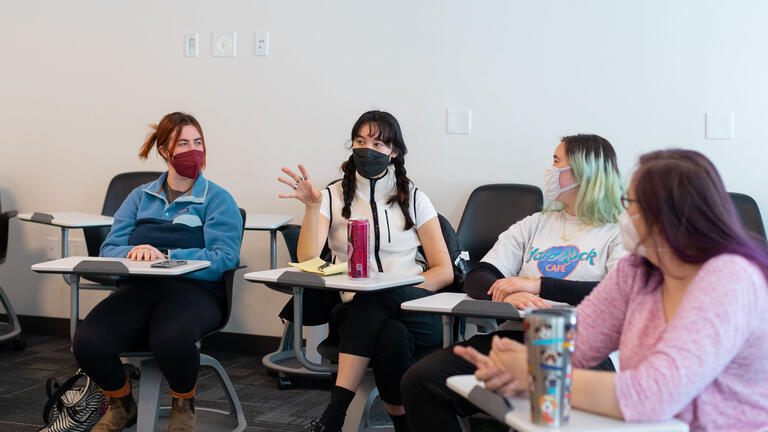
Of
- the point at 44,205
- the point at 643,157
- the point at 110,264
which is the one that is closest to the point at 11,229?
the point at 44,205

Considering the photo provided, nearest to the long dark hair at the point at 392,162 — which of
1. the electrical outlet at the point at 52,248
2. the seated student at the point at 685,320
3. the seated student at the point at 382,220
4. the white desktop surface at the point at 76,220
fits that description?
the seated student at the point at 382,220

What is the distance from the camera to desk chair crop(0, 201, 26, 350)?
4.04 metres

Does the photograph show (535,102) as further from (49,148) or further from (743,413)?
(49,148)

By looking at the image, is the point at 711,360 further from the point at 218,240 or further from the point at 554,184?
the point at 218,240

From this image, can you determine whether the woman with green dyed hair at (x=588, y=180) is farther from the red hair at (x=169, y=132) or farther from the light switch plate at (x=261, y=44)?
the light switch plate at (x=261, y=44)

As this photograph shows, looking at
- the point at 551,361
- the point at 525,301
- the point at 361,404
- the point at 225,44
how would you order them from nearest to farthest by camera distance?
the point at 551,361, the point at 525,301, the point at 361,404, the point at 225,44

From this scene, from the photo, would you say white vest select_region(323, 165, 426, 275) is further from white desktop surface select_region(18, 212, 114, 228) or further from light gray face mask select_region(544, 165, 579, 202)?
white desktop surface select_region(18, 212, 114, 228)

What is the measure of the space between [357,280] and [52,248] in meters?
2.89

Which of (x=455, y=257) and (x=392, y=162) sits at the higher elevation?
(x=392, y=162)

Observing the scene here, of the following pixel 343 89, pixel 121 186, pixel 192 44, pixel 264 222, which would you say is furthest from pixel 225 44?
pixel 264 222

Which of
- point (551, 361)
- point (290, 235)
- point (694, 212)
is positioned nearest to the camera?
point (551, 361)

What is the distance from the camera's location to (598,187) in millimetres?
2377

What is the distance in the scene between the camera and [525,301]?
6.89ft

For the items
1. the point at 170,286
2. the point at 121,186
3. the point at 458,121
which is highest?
the point at 458,121
